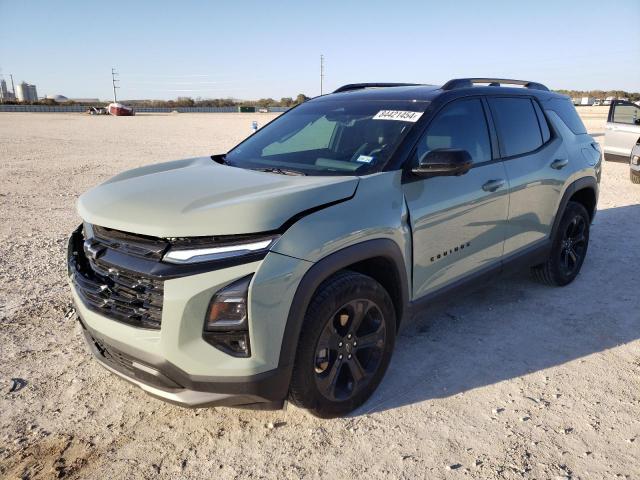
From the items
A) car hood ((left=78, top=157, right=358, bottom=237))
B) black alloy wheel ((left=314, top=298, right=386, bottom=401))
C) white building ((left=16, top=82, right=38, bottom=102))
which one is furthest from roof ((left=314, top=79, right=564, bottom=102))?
white building ((left=16, top=82, right=38, bottom=102))

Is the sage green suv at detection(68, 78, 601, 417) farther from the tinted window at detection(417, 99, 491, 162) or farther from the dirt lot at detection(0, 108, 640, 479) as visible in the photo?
the dirt lot at detection(0, 108, 640, 479)

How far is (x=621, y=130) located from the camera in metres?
10.4

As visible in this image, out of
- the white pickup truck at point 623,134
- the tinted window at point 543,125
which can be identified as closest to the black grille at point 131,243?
the tinted window at point 543,125

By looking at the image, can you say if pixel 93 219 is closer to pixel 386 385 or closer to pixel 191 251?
pixel 191 251

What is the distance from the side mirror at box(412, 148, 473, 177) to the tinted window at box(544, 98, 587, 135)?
210cm

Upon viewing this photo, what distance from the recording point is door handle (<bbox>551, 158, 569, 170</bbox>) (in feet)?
14.4

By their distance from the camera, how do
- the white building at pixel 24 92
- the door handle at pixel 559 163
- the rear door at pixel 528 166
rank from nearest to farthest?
the rear door at pixel 528 166 → the door handle at pixel 559 163 → the white building at pixel 24 92

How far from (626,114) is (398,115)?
9284mm

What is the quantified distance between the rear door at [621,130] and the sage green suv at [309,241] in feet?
24.2

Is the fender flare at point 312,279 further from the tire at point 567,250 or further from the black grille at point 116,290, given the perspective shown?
the tire at point 567,250

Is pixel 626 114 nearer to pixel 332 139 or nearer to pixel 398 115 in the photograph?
pixel 398 115

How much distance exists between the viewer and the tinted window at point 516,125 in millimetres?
3967

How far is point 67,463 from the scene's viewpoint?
256cm

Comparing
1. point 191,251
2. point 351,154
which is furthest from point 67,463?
point 351,154
